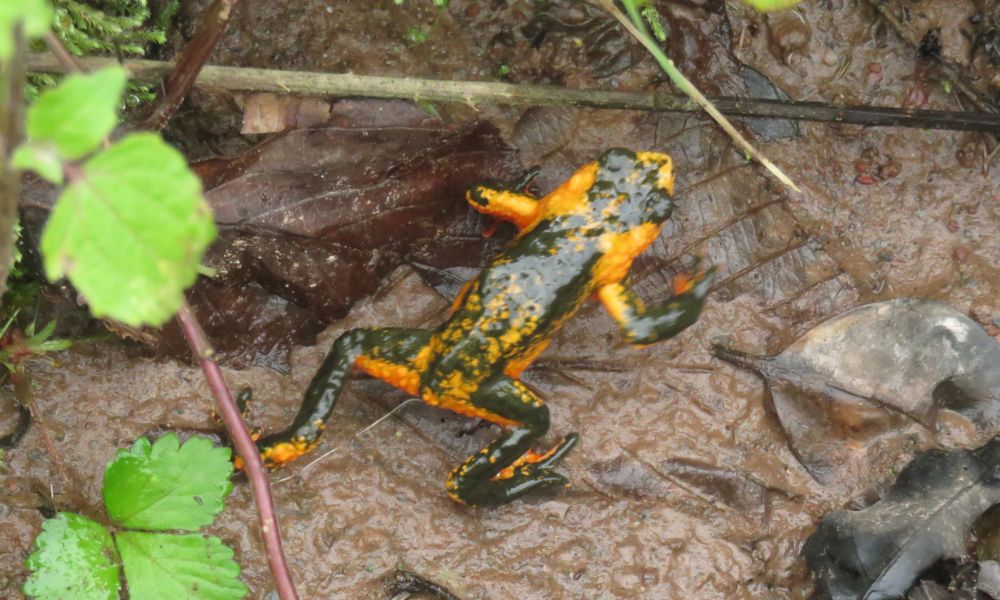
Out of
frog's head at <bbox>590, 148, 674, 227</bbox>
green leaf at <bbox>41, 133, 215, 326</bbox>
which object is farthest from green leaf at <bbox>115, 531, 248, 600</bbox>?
frog's head at <bbox>590, 148, 674, 227</bbox>

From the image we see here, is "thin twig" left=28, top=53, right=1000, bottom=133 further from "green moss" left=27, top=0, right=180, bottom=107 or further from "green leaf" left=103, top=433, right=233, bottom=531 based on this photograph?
"green leaf" left=103, top=433, right=233, bottom=531

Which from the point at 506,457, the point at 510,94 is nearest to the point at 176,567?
the point at 506,457

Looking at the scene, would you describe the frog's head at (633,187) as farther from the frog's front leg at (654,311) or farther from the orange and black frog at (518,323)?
the frog's front leg at (654,311)

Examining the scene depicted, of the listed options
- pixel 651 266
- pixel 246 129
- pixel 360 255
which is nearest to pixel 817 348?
pixel 651 266

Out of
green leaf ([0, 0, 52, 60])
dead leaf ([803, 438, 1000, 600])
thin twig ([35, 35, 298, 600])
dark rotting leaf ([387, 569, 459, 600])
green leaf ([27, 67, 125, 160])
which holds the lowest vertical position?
dead leaf ([803, 438, 1000, 600])

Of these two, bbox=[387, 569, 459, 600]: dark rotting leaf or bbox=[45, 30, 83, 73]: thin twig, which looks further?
bbox=[387, 569, 459, 600]: dark rotting leaf

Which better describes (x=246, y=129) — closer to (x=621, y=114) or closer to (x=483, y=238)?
(x=483, y=238)
